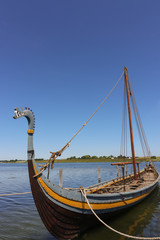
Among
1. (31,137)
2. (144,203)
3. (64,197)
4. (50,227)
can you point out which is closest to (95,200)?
(64,197)

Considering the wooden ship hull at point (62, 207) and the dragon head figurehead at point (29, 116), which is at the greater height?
the dragon head figurehead at point (29, 116)

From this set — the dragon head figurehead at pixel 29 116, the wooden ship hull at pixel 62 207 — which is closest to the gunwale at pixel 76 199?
the wooden ship hull at pixel 62 207

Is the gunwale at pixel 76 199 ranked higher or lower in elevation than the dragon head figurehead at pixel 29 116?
lower

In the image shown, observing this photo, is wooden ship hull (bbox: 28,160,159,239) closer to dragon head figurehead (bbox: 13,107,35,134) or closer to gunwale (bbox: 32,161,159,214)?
gunwale (bbox: 32,161,159,214)

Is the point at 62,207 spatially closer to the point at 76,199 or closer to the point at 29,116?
the point at 76,199

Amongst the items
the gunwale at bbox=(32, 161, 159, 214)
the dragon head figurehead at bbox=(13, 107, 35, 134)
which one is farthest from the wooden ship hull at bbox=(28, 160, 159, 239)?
the dragon head figurehead at bbox=(13, 107, 35, 134)

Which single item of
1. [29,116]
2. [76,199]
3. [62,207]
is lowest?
[62,207]

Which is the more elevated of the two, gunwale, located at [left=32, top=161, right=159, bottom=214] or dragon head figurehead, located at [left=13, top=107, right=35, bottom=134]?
dragon head figurehead, located at [left=13, top=107, right=35, bottom=134]

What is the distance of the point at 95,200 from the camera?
768 centimetres

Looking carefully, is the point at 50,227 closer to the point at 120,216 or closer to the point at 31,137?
the point at 31,137

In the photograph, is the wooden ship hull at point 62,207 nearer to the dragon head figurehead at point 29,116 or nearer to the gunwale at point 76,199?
the gunwale at point 76,199

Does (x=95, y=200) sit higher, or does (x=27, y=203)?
(x=95, y=200)

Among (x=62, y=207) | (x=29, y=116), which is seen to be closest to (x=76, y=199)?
(x=62, y=207)

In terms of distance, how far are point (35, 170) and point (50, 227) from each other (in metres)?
2.62
